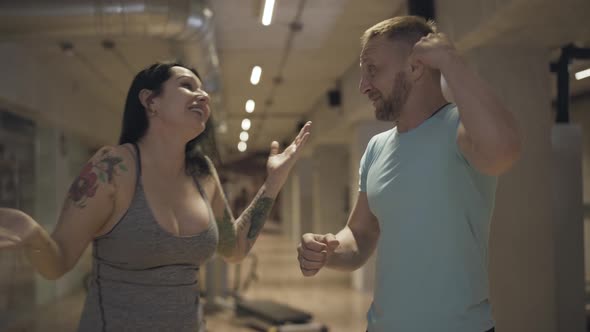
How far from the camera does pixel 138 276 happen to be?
1752 millimetres

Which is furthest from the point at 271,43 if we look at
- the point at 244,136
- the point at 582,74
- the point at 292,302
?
the point at 244,136

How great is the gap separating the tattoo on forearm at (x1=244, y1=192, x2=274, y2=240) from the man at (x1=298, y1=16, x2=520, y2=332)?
668 mm

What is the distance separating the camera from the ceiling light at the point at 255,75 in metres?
8.62

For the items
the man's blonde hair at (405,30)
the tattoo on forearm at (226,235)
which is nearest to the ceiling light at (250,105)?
the tattoo on forearm at (226,235)

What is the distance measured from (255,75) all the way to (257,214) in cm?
711

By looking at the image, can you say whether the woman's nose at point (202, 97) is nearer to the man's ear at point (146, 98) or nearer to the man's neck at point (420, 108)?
the man's ear at point (146, 98)

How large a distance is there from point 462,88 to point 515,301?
3404 mm

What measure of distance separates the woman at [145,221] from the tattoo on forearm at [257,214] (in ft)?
0.65

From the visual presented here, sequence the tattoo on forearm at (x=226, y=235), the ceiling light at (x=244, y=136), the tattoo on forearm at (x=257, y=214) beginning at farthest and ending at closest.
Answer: the ceiling light at (x=244, y=136) → the tattoo on forearm at (x=257, y=214) → the tattoo on forearm at (x=226, y=235)

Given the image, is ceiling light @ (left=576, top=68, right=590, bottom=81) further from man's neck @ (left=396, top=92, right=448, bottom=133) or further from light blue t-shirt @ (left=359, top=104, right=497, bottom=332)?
light blue t-shirt @ (left=359, top=104, right=497, bottom=332)

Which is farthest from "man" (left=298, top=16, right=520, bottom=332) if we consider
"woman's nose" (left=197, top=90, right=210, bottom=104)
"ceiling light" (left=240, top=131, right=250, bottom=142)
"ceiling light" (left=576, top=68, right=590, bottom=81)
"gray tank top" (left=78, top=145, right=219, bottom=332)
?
"ceiling light" (left=240, top=131, right=250, bottom=142)

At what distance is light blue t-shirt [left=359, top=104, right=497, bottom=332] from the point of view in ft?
4.45

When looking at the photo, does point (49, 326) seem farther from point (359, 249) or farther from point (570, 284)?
point (359, 249)

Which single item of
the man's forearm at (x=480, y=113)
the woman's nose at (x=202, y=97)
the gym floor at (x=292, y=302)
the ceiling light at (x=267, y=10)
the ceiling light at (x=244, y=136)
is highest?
the ceiling light at (x=267, y=10)
